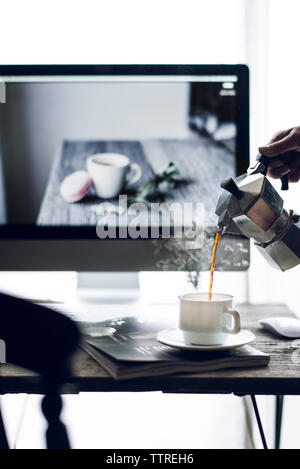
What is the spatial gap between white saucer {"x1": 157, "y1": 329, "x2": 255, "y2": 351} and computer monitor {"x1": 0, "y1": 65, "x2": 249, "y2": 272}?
10.7 inches

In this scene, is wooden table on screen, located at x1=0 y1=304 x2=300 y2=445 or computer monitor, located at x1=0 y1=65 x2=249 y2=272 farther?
computer monitor, located at x1=0 y1=65 x2=249 y2=272

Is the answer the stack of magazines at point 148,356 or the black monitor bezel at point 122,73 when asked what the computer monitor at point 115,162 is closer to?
the black monitor bezel at point 122,73

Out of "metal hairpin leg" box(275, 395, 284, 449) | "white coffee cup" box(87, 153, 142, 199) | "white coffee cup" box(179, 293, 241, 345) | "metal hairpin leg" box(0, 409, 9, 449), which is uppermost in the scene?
"white coffee cup" box(87, 153, 142, 199)

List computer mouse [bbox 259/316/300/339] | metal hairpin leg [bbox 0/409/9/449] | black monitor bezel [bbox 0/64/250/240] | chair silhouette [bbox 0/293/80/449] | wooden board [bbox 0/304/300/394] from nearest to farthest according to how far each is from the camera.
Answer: chair silhouette [bbox 0/293/80/449]
wooden board [bbox 0/304/300/394]
metal hairpin leg [bbox 0/409/9/449]
computer mouse [bbox 259/316/300/339]
black monitor bezel [bbox 0/64/250/240]

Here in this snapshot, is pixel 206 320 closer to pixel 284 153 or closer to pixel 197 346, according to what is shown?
pixel 197 346

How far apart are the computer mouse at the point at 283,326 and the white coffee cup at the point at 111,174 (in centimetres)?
40

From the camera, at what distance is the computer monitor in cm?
111

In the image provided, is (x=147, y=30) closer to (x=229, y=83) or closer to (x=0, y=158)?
(x=229, y=83)

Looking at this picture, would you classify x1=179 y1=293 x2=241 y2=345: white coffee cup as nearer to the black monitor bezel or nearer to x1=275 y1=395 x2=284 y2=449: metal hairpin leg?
the black monitor bezel

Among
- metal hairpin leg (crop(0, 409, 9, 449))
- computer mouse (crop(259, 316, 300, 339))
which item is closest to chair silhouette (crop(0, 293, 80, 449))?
metal hairpin leg (crop(0, 409, 9, 449))

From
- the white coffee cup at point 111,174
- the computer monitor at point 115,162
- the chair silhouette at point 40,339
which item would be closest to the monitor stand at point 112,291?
the computer monitor at point 115,162

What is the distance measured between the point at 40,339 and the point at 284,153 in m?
0.75

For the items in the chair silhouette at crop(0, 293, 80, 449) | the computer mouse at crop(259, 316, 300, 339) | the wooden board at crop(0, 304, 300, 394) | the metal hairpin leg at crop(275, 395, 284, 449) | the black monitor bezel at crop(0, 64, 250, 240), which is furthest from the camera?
the metal hairpin leg at crop(275, 395, 284, 449)

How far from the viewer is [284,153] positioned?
39.4 inches
